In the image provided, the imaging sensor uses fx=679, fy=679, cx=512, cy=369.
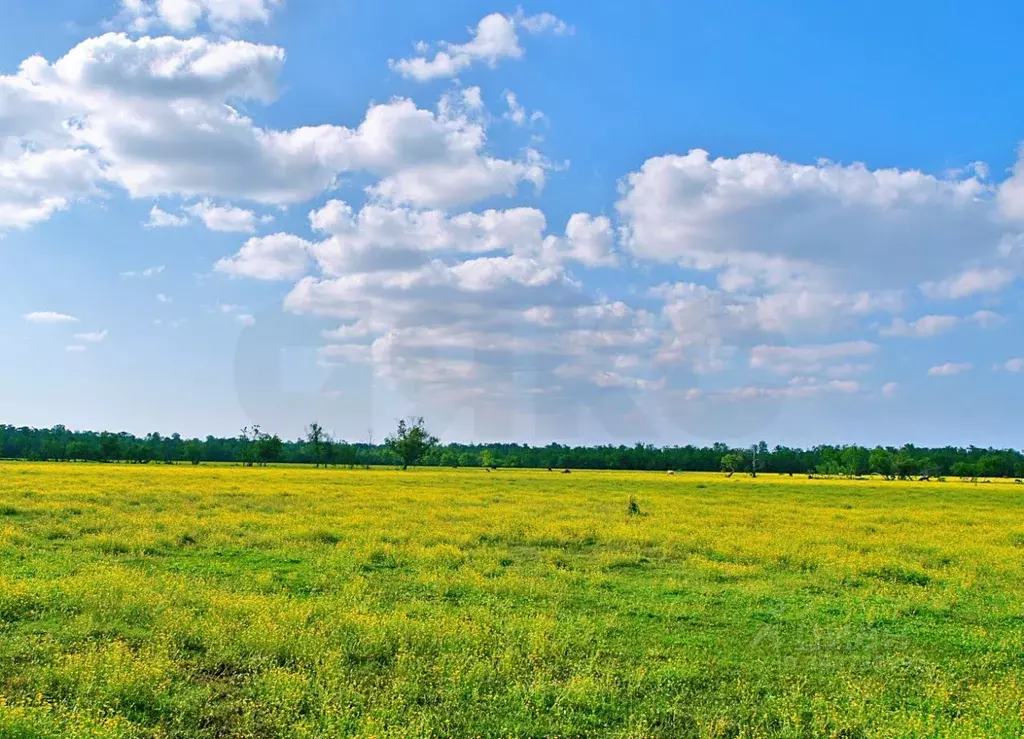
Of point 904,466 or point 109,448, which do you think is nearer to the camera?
point 109,448

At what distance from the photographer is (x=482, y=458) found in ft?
522

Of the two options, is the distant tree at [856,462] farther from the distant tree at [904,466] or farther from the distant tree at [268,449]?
the distant tree at [268,449]

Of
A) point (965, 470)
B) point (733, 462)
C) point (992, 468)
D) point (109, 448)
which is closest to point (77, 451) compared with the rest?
point (109, 448)

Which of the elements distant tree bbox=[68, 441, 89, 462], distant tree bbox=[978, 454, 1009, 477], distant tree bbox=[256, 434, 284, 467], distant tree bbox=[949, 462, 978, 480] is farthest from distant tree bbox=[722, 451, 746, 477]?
distant tree bbox=[68, 441, 89, 462]

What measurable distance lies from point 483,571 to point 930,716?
392 inches

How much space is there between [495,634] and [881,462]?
136964 millimetres

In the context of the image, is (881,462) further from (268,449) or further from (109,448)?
(109,448)

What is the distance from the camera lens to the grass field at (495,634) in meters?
8.03

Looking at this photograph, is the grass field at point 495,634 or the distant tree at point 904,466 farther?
the distant tree at point 904,466

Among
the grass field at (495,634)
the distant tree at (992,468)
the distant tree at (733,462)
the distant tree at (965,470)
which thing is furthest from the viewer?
the distant tree at (733,462)

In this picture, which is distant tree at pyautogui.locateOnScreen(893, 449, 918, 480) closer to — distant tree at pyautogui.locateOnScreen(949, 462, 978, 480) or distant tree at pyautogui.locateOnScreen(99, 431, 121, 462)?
distant tree at pyautogui.locateOnScreen(949, 462, 978, 480)

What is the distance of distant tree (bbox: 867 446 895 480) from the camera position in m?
124

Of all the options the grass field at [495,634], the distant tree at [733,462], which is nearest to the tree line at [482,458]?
the distant tree at [733,462]

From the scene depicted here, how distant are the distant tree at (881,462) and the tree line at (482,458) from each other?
0.58 ft
